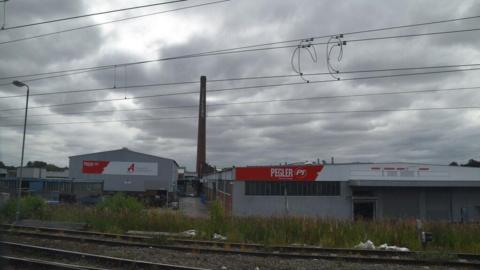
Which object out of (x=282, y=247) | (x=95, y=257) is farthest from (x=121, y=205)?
(x=282, y=247)

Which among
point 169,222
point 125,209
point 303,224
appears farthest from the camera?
point 125,209

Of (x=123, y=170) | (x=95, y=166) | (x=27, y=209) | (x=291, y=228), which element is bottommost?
(x=291, y=228)

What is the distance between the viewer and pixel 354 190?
3812cm

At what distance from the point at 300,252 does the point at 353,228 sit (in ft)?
15.3

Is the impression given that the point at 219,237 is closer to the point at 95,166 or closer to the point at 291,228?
the point at 291,228

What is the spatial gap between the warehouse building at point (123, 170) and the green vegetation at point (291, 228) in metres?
43.9

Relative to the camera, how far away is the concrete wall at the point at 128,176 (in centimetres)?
6769

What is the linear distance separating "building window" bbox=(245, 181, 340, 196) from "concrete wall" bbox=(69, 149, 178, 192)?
111 ft

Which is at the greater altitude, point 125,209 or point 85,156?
point 85,156

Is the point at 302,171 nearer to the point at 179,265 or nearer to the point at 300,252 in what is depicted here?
the point at 300,252

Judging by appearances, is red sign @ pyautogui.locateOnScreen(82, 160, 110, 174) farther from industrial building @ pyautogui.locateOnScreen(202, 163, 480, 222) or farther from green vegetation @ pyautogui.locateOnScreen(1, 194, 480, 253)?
green vegetation @ pyautogui.locateOnScreen(1, 194, 480, 253)

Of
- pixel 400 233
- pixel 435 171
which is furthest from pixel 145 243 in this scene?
pixel 435 171

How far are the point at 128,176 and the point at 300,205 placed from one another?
38.7 m

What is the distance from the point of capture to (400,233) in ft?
58.9
